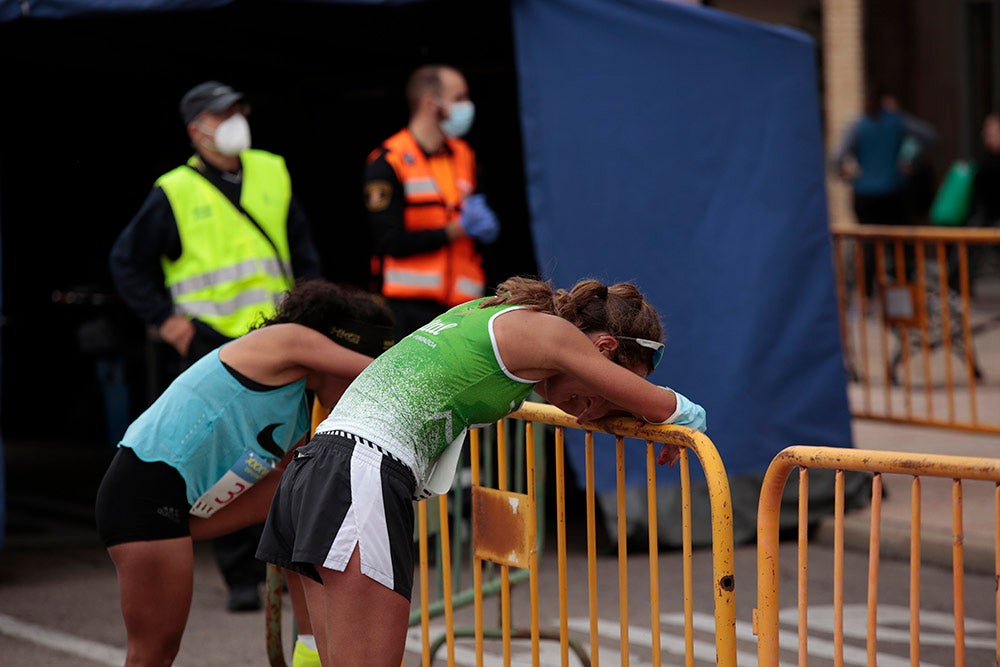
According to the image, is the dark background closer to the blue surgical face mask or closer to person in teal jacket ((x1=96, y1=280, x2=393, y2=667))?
the blue surgical face mask

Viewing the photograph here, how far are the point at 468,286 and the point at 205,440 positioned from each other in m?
3.22

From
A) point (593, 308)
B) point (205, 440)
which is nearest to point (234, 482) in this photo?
point (205, 440)

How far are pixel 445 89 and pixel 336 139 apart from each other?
286 cm

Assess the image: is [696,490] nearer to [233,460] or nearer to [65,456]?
[233,460]

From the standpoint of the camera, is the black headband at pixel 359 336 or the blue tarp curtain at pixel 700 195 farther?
the blue tarp curtain at pixel 700 195

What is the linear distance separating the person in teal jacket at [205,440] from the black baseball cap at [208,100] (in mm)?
2333

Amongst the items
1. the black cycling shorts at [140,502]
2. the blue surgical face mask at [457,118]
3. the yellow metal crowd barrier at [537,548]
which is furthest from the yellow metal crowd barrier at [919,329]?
the black cycling shorts at [140,502]

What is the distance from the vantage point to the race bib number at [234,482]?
4.11 m

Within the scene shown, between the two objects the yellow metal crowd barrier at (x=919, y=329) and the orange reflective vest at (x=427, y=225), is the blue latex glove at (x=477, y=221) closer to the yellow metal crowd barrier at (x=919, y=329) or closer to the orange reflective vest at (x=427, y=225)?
the orange reflective vest at (x=427, y=225)

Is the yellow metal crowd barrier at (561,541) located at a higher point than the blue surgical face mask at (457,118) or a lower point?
lower

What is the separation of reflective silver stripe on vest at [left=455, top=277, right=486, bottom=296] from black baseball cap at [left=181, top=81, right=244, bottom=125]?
1.38 m

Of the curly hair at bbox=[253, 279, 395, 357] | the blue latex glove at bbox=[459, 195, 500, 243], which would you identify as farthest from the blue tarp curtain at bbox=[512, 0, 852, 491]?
the curly hair at bbox=[253, 279, 395, 357]

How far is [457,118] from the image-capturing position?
709 centimetres

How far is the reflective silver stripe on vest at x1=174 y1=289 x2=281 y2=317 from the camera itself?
6.27m
